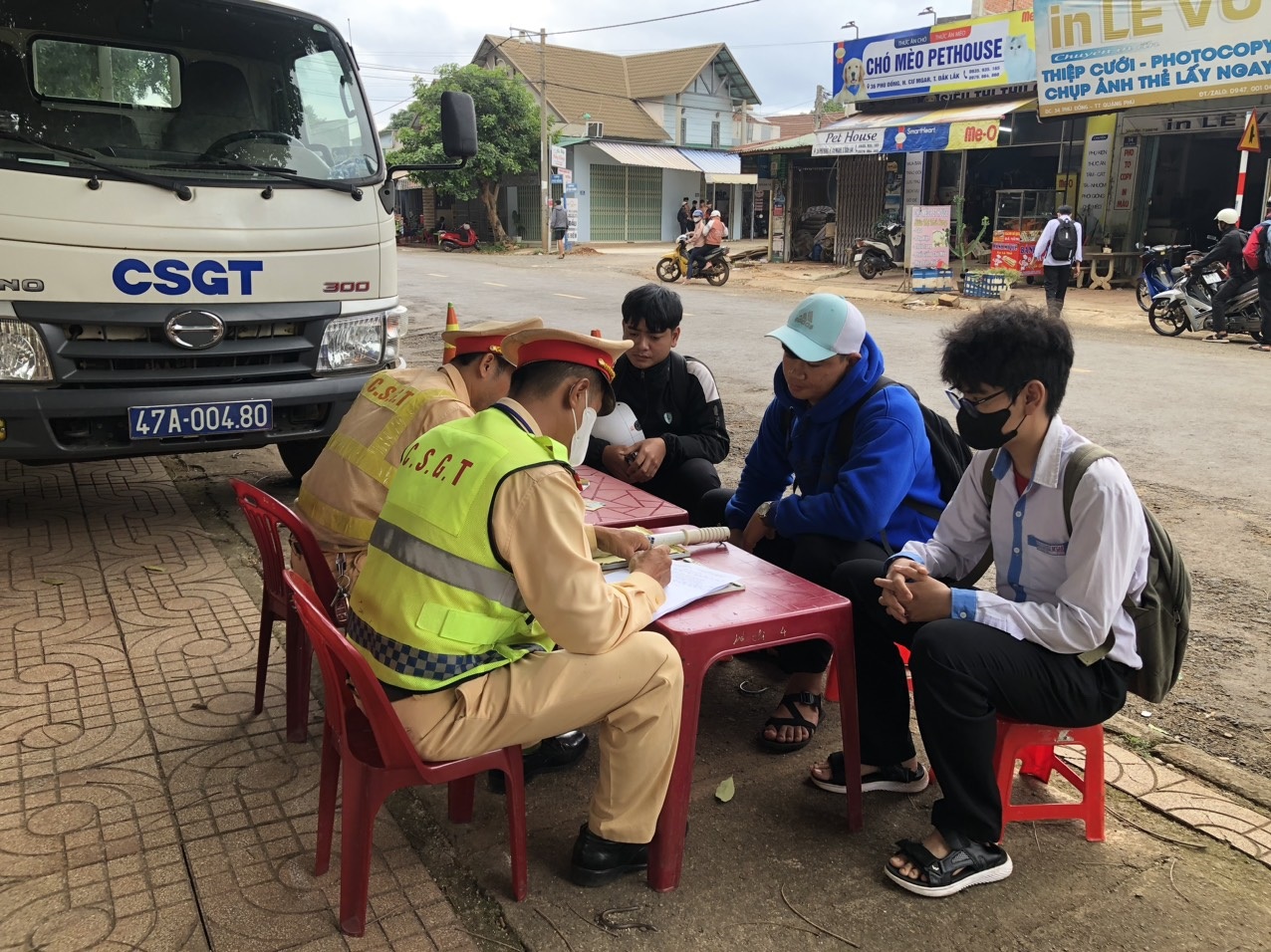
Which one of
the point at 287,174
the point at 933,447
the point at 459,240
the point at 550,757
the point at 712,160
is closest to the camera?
the point at 550,757

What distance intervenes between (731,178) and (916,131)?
17.4 m

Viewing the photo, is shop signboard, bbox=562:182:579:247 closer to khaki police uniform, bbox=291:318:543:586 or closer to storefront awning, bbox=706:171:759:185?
storefront awning, bbox=706:171:759:185

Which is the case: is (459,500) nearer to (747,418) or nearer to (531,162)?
(747,418)

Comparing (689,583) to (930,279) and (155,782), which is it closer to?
(155,782)

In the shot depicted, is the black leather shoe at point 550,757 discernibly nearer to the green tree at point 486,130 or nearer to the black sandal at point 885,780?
the black sandal at point 885,780

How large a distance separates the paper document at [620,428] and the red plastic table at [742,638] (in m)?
1.42

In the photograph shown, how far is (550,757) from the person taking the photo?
3.02 m

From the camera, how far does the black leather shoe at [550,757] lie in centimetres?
294

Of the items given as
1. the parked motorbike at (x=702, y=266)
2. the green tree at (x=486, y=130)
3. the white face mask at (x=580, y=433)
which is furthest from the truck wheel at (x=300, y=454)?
the green tree at (x=486, y=130)

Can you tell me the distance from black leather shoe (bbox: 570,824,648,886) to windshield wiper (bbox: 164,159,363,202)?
347cm

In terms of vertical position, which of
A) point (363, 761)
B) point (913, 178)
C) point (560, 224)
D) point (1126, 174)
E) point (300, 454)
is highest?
point (913, 178)

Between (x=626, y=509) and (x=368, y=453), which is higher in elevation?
(x=368, y=453)

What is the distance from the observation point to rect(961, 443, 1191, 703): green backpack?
2.38 m

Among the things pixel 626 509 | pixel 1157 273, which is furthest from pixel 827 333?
pixel 1157 273
